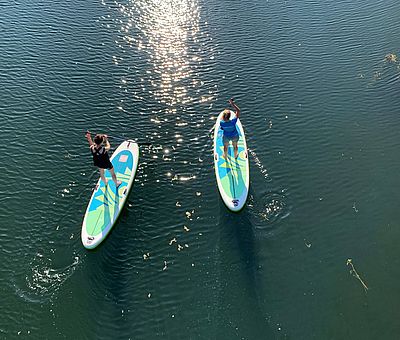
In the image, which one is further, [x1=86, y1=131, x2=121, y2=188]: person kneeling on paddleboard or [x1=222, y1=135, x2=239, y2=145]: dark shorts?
[x1=222, y1=135, x2=239, y2=145]: dark shorts

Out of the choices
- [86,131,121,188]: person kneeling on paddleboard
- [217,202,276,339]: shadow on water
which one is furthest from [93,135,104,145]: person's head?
[217,202,276,339]: shadow on water

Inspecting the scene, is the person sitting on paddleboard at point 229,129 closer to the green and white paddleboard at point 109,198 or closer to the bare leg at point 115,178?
the green and white paddleboard at point 109,198

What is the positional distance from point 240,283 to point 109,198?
662 cm

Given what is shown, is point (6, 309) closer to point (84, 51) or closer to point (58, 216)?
point (58, 216)

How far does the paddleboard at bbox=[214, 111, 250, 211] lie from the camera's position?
1593 centimetres

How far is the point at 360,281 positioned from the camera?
46.4 ft

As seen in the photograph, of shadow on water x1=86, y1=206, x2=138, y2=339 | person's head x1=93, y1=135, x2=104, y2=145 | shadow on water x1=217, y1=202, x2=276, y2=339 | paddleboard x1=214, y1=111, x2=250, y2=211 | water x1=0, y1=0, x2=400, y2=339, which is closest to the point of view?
shadow on water x1=217, y1=202, x2=276, y2=339

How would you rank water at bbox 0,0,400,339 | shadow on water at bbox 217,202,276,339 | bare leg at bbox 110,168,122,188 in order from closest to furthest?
1. shadow on water at bbox 217,202,276,339
2. water at bbox 0,0,400,339
3. bare leg at bbox 110,168,122,188

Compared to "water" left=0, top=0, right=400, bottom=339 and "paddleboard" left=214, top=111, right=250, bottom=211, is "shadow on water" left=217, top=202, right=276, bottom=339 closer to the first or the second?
"water" left=0, top=0, right=400, bottom=339

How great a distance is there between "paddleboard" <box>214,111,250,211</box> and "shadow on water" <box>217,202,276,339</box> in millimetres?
682

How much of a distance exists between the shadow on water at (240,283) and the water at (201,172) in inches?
2.1

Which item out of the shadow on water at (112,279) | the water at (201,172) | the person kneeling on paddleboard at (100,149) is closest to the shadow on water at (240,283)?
the water at (201,172)

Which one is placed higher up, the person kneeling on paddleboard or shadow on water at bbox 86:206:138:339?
the person kneeling on paddleboard

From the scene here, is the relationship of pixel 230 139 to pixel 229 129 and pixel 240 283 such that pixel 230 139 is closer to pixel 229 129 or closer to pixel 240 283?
pixel 229 129
